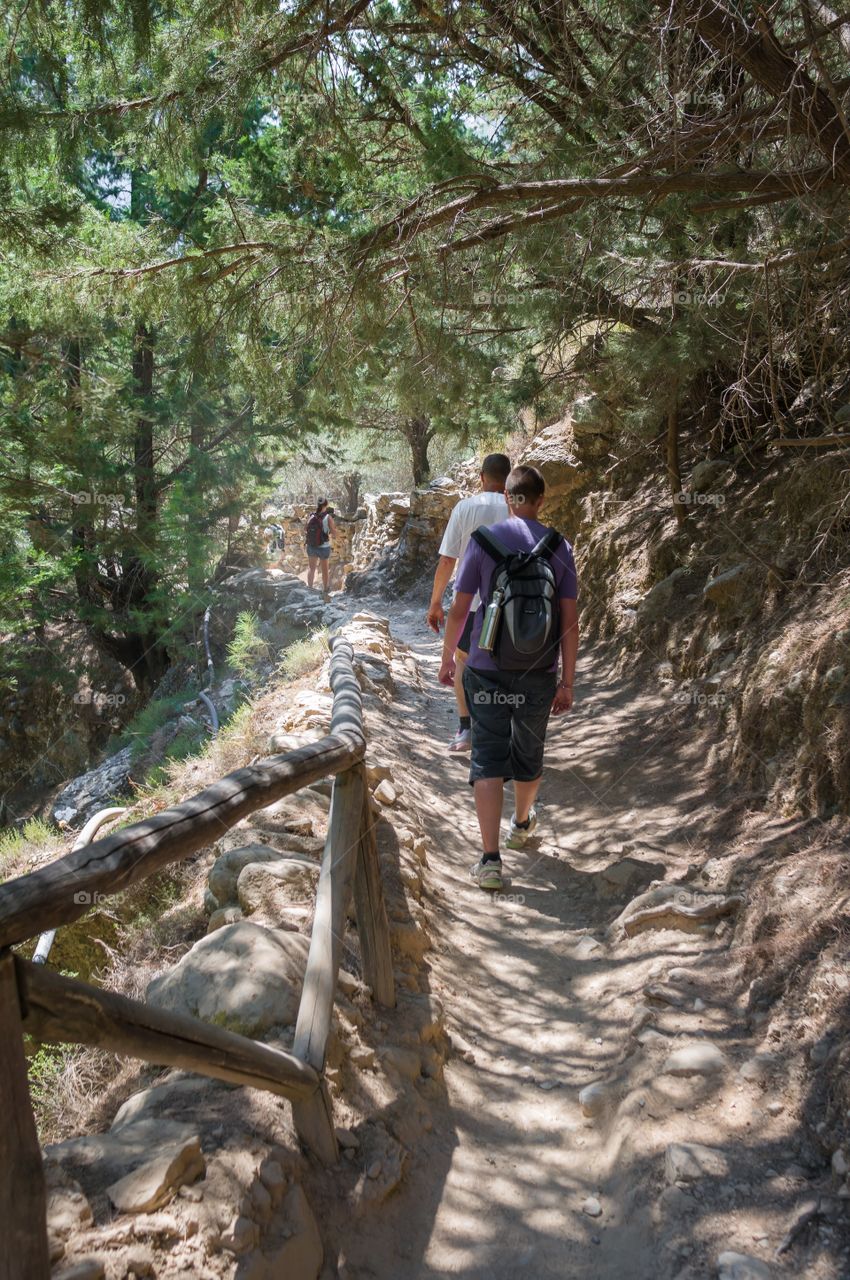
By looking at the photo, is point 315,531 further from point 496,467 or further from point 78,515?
point 496,467

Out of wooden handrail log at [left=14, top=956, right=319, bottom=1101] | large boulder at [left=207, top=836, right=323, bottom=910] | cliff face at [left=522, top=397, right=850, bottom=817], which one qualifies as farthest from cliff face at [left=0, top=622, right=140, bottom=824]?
wooden handrail log at [left=14, top=956, right=319, bottom=1101]

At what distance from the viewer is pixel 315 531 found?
49.8 ft

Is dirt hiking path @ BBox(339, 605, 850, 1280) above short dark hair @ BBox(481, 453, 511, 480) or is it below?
below

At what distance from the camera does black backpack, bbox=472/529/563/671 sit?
394 cm

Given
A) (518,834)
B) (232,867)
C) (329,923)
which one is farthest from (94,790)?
(329,923)

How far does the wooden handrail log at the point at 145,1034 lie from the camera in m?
1.53

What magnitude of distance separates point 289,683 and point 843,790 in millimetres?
5695

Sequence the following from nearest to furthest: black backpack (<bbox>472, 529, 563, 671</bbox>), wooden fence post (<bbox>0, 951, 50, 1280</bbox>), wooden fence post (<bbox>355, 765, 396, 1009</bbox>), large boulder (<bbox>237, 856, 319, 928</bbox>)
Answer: wooden fence post (<bbox>0, 951, 50, 1280</bbox>) < wooden fence post (<bbox>355, 765, 396, 1009</bbox>) < large boulder (<bbox>237, 856, 319, 928</bbox>) < black backpack (<bbox>472, 529, 563, 671</bbox>)

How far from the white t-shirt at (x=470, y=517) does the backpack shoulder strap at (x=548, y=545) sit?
1470 mm

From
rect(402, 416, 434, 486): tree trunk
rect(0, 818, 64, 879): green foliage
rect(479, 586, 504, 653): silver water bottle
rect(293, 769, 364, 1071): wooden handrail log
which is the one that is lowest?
rect(0, 818, 64, 879): green foliage

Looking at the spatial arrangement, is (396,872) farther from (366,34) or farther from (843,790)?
(366,34)

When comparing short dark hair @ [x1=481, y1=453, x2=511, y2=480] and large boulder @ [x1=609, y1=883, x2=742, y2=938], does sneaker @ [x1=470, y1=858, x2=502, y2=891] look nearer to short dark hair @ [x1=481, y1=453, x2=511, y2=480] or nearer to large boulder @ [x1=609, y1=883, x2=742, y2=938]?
large boulder @ [x1=609, y1=883, x2=742, y2=938]

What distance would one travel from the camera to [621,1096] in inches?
114

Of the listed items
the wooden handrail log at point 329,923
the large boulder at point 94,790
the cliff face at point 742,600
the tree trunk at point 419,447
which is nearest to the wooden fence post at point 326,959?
the wooden handrail log at point 329,923
